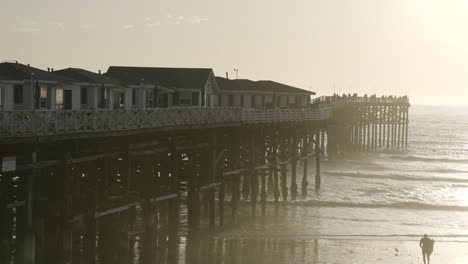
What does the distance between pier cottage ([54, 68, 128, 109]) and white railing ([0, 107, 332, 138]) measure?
4304 mm

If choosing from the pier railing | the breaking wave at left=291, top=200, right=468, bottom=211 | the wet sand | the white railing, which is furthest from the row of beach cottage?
the pier railing

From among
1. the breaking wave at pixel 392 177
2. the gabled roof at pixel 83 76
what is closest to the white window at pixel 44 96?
the gabled roof at pixel 83 76

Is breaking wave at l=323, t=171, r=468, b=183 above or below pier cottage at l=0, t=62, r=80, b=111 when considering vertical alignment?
below

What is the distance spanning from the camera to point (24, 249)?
76.4 ft

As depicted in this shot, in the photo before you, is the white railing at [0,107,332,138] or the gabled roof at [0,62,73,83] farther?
the gabled roof at [0,62,73,83]

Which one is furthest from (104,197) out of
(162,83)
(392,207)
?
(392,207)

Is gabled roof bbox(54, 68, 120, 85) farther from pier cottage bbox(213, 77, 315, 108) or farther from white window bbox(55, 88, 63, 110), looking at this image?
pier cottage bbox(213, 77, 315, 108)

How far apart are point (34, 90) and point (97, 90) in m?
8.49

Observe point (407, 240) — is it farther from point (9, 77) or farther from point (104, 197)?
point (9, 77)

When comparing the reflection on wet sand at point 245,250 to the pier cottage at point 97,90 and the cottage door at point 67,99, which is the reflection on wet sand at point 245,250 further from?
the cottage door at point 67,99

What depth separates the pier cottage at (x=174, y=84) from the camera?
146ft

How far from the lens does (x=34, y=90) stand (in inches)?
1085

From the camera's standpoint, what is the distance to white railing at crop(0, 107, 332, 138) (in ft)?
76.0

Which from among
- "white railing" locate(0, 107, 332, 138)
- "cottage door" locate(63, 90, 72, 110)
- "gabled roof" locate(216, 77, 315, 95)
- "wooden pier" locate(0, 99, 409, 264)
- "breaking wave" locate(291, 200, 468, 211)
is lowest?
"breaking wave" locate(291, 200, 468, 211)
